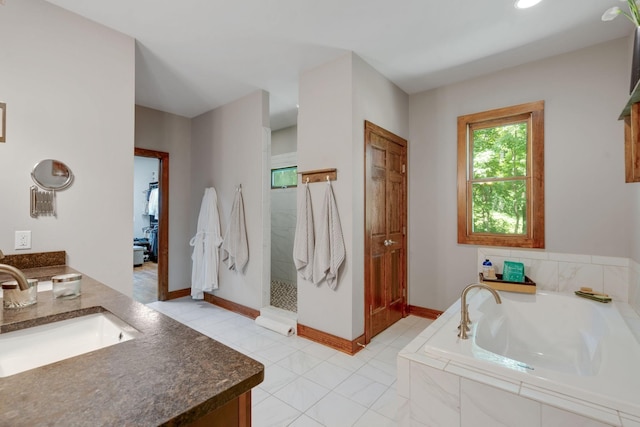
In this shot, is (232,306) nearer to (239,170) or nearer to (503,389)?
(239,170)

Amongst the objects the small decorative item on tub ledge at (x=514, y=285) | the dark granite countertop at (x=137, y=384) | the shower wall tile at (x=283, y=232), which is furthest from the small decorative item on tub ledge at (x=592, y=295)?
the shower wall tile at (x=283, y=232)

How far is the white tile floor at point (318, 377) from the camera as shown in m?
1.81

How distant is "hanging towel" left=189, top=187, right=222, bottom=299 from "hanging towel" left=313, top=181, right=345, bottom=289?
1.73 meters

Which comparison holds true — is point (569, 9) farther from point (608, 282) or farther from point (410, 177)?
point (608, 282)

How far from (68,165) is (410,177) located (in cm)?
319

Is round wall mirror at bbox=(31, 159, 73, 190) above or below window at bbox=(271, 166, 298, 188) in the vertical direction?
below

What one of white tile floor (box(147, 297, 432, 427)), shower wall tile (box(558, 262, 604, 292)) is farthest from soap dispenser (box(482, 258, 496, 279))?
white tile floor (box(147, 297, 432, 427))

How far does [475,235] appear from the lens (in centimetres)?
309

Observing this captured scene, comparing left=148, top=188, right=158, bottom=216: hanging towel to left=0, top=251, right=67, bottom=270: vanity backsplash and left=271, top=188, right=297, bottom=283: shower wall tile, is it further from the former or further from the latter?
left=0, top=251, right=67, bottom=270: vanity backsplash

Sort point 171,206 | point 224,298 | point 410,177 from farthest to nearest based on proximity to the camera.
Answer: point 171,206
point 224,298
point 410,177

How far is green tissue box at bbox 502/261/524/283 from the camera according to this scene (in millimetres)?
2611

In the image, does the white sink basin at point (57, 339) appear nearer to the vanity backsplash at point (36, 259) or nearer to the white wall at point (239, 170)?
the vanity backsplash at point (36, 259)

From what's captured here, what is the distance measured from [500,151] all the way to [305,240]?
7.13 feet

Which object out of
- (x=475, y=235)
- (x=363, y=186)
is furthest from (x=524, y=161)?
(x=363, y=186)
